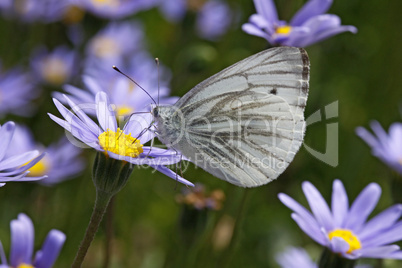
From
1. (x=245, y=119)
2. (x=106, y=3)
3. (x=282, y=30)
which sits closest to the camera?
(x=245, y=119)

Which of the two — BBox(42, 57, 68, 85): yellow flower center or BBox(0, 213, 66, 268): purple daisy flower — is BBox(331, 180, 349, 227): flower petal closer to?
BBox(0, 213, 66, 268): purple daisy flower

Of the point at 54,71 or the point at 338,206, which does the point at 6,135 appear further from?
the point at 54,71

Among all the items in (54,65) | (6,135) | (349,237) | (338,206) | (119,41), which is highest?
(6,135)

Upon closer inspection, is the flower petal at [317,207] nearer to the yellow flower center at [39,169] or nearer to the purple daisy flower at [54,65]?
the yellow flower center at [39,169]

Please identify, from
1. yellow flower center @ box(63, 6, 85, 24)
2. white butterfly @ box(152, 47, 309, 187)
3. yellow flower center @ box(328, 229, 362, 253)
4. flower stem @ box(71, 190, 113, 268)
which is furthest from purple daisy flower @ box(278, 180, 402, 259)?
yellow flower center @ box(63, 6, 85, 24)

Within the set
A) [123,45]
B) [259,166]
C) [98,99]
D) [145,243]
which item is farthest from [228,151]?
[123,45]

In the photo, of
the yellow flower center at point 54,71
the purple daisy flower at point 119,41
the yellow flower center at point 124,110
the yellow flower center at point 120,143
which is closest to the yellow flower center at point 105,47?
the purple daisy flower at point 119,41

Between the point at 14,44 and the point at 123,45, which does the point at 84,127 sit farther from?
the point at 123,45

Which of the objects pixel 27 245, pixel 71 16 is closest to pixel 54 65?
pixel 71 16
